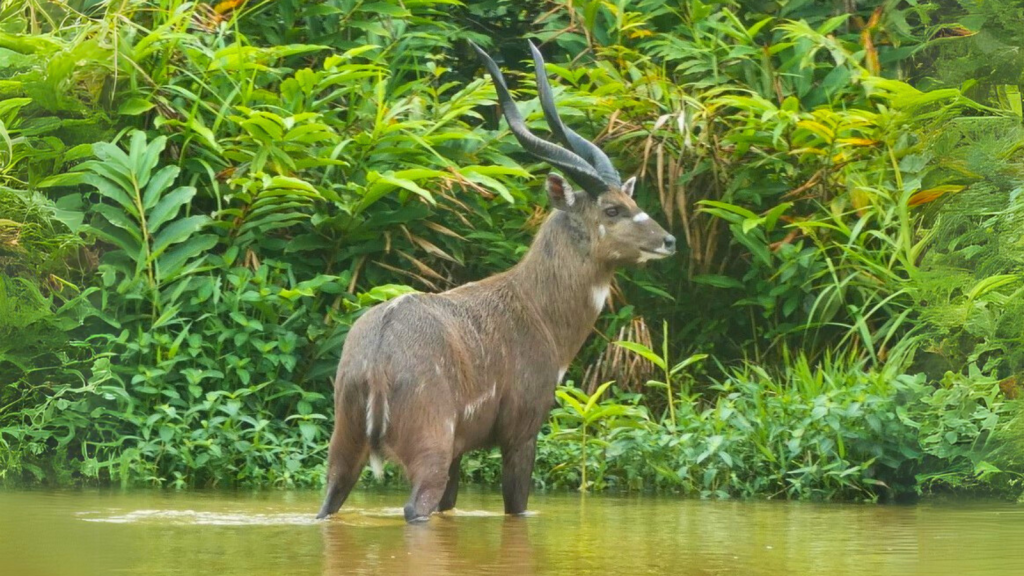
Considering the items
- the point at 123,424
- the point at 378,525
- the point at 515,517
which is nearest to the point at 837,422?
the point at 515,517

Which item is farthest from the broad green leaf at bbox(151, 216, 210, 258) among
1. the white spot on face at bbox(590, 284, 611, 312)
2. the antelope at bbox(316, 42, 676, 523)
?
the white spot on face at bbox(590, 284, 611, 312)

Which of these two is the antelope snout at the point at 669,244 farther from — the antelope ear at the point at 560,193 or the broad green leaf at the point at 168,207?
the broad green leaf at the point at 168,207

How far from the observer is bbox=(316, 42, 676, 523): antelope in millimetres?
6777

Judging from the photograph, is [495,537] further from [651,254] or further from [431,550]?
[651,254]

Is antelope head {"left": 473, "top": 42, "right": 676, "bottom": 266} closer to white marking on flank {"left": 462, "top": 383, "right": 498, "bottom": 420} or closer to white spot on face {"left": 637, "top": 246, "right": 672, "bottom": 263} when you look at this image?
white spot on face {"left": 637, "top": 246, "right": 672, "bottom": 263}

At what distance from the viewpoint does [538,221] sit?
34.5 feet

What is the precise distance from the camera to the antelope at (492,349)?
22.2 ft

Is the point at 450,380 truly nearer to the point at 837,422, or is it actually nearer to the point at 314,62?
the point at 837,422

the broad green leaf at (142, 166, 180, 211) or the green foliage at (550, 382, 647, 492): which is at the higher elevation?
the broad green leaf at (142, 166, 180, 211)

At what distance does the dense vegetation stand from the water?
2.47 ft

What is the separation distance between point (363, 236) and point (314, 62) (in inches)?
88.3

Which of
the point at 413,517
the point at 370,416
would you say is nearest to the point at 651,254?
the point at 370,416

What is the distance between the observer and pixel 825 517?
722 centimetres

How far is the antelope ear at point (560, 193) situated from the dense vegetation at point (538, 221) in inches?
58.2
